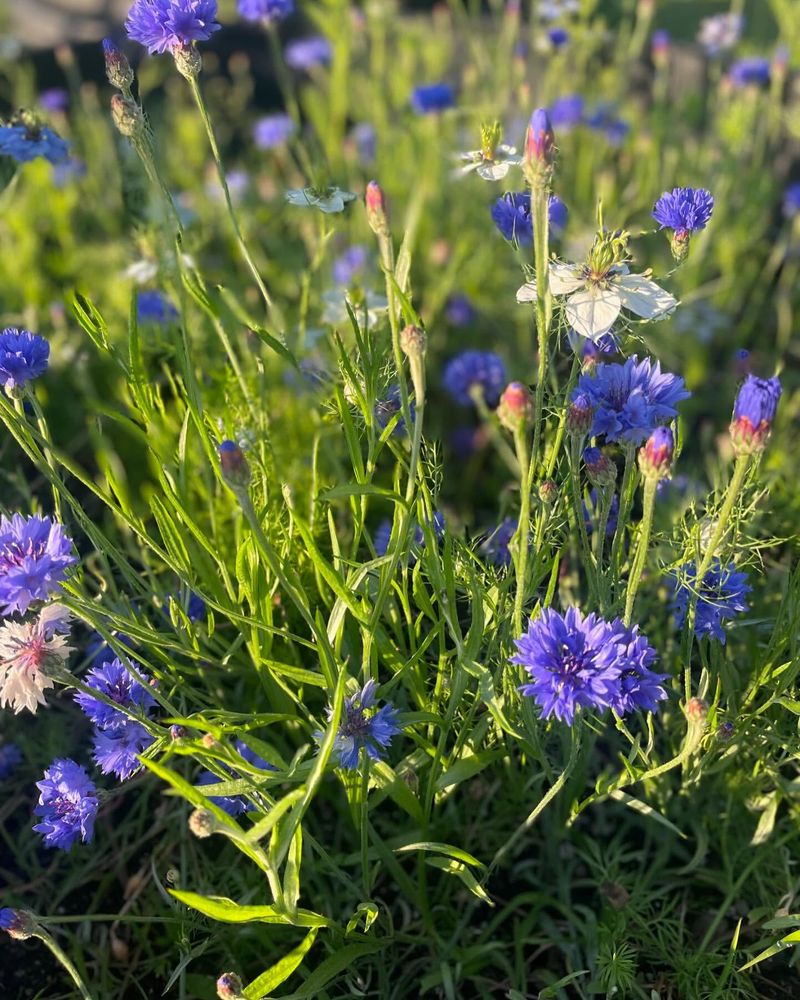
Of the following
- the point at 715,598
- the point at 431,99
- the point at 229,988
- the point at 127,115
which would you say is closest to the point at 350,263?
the point at 431,99

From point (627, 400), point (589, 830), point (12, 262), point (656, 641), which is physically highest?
point (627, 400)

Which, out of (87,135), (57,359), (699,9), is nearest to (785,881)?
(57,359)

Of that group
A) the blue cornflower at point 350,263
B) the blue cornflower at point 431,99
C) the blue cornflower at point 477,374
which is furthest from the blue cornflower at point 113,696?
the blue cornflower at point 431,99

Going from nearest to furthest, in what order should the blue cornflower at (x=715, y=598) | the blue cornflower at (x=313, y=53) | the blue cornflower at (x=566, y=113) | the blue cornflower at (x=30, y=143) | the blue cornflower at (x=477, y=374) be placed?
the blue cornflower at (x=715, y=598), the blue cornflower at (x=30, y=143), the blue cornflower at (x=477, y=374), the blue cornflower at (x=566, y=113), the blue cornflower at (x=313, y=53)

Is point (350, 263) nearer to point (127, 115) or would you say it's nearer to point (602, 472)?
point (127, 115)

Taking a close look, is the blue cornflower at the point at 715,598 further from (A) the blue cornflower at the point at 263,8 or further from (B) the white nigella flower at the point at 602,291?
(A) the blue cornflower at the point at 263,8

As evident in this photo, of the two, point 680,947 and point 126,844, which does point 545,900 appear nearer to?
point 680,947
